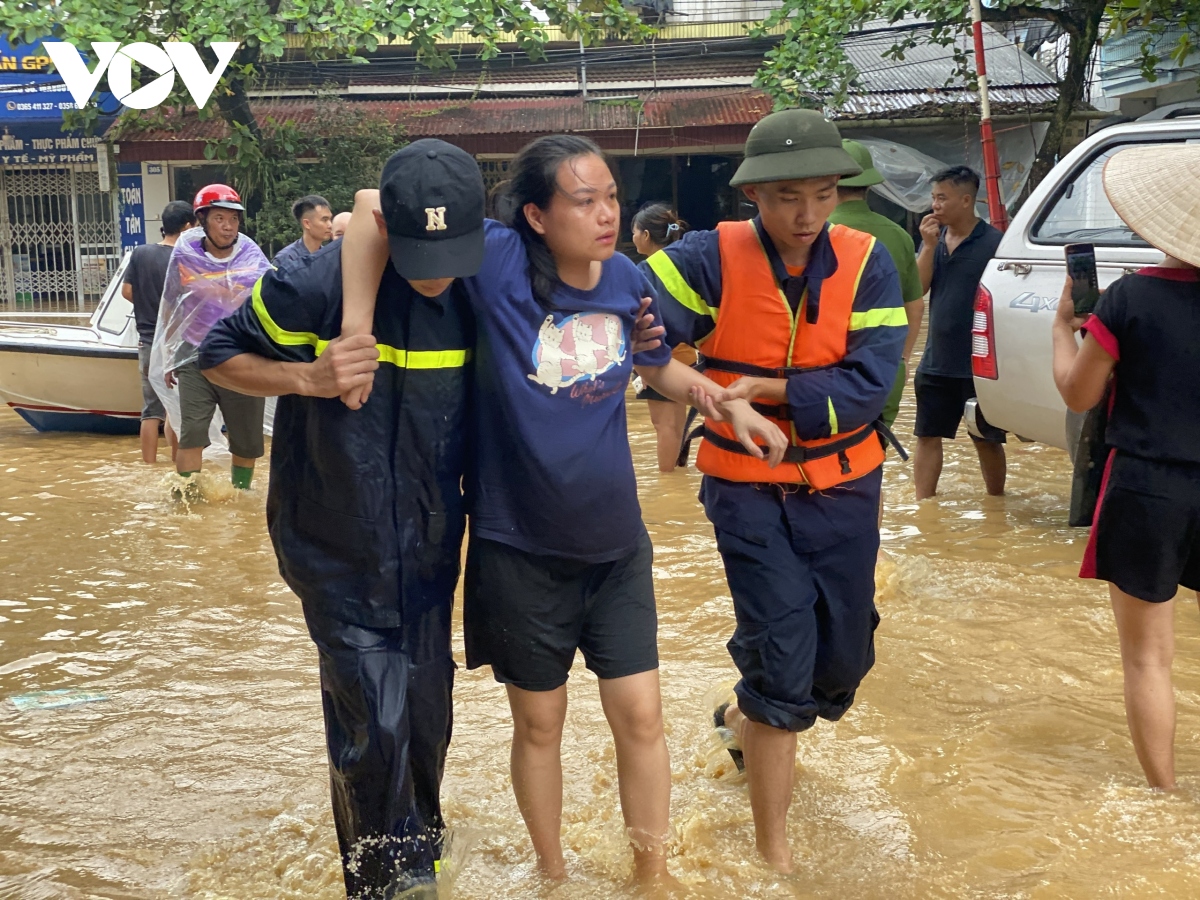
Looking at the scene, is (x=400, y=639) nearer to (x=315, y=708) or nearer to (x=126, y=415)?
Result: (x=315, y=708)

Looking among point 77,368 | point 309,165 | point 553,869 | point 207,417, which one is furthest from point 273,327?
point 309,165

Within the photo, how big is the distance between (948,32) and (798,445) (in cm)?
1239

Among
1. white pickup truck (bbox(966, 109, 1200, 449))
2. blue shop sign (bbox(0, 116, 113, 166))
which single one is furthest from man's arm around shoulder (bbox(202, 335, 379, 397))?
blue shop sign (bbox(0, 116, 113, 166))

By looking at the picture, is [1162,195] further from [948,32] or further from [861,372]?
[948,32]

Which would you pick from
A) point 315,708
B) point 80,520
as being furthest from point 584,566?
point 80,520

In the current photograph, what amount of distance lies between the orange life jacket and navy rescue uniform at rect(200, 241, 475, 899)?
71 centimetres

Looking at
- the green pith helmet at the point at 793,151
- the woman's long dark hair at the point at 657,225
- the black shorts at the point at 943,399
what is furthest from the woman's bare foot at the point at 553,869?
the woman's long dark hair at the point at 657,225

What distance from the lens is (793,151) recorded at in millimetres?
2967

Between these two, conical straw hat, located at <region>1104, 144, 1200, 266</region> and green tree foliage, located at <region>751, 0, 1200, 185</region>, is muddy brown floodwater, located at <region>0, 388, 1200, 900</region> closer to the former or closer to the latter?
conical straw hat, located at <region>1104, 144, 1200, 266</region>

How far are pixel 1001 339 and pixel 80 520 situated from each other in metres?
5.38

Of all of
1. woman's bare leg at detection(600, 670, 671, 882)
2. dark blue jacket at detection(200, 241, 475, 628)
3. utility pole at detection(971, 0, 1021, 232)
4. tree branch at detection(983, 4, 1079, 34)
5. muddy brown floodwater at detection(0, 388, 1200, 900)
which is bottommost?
muddy brown floodwater at detection(0, 388, 1200, 900)

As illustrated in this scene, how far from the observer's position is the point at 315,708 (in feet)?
14.5

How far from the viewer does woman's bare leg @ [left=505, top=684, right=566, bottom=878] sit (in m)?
2.88

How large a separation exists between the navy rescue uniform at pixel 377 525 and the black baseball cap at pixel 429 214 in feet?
0.52
